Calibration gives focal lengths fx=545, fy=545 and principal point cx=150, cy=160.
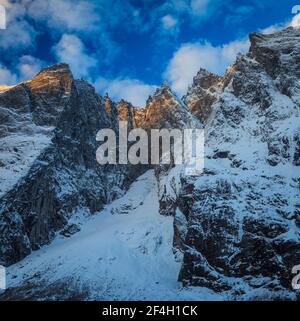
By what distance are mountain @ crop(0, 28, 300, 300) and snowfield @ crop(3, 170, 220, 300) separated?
22 centimetres

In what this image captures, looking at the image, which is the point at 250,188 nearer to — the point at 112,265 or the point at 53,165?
the point at 112,265

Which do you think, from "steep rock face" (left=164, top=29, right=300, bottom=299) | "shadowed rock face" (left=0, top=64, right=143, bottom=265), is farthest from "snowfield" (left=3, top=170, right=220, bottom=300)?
"shadowed rock face" (left=0, top=64, right=143, bottom=265)

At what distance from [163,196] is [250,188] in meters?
32.4

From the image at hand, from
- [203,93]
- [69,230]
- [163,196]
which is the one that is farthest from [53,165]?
[203,93]

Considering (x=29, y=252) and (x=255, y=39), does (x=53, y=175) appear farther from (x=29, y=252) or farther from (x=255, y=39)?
(x=255, y=39)

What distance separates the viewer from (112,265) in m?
97.7

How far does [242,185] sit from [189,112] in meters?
57.2

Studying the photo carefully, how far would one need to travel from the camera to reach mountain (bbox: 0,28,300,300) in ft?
287

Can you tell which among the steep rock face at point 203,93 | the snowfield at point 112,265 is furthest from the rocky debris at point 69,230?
the steep rock face at point 203,93

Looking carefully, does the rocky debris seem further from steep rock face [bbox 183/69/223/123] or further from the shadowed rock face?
steep rock face [bbox 183/69/223/123]

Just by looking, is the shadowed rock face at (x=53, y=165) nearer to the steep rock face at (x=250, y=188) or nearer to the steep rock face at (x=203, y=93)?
the steep rock face at (x=203, y=93)

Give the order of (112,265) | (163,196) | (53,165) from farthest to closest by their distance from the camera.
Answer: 1. (163,196)
2. (53,165)
3. (112,265)

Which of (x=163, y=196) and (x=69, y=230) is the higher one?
(x=163, y=196)

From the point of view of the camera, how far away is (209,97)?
154 m
